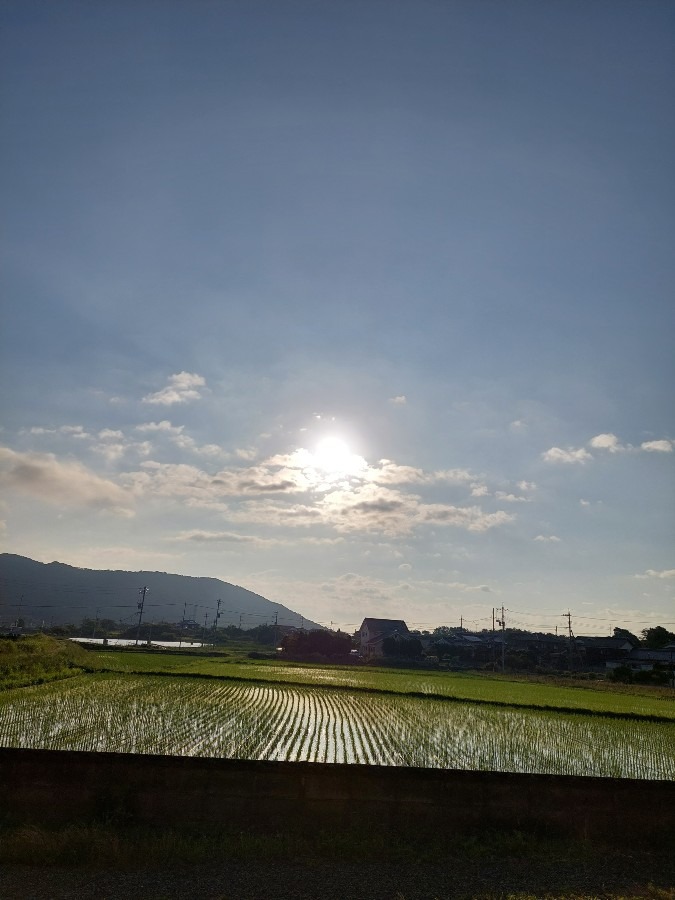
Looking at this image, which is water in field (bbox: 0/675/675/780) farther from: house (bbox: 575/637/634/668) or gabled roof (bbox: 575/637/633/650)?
gabled roof (bbox: 575/637/633/650)

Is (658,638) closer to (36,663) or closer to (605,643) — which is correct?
(605,643)

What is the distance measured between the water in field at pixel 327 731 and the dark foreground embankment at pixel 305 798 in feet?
8.29

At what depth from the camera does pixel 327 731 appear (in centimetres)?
1641

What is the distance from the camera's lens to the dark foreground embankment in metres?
9.07

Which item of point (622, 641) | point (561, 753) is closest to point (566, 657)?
point (622, 641)

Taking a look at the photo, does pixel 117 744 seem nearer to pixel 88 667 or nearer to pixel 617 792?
pixel 617 792

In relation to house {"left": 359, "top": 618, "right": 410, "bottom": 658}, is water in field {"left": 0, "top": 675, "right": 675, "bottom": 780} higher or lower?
lower

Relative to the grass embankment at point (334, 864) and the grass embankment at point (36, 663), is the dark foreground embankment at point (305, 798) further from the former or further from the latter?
the grass embankment at point (36, 663)

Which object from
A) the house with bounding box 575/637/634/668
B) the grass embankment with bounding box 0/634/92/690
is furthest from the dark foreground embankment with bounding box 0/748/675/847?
the house with bounding box 575/637/634/668

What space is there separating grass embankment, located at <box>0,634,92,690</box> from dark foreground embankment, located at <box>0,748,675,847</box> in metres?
15.6

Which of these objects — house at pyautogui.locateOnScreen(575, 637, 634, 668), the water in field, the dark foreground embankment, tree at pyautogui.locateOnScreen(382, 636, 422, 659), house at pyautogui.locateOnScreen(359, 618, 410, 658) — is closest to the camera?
the dark foreground embankment

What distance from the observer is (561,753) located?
47.5 ft

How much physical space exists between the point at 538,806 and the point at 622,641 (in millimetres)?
80897

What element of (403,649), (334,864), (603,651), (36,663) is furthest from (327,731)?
(603,651)
